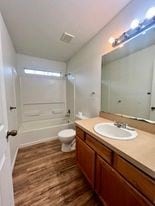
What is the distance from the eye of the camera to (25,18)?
1638mm

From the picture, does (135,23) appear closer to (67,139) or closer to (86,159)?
(86,159)

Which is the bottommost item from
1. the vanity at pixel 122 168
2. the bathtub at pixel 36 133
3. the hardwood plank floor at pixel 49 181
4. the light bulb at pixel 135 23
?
the hardwood plank floor at pixel 49 181

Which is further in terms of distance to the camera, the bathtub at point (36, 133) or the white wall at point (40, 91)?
the white wall at point (40, 91)

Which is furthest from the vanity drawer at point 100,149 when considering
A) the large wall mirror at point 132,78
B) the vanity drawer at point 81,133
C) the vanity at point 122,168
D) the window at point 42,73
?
the window at point 42,73

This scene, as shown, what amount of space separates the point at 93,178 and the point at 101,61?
178 centimetres

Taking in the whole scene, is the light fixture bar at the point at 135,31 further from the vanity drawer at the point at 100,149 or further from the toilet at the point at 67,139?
the toilet at the point at 67,139

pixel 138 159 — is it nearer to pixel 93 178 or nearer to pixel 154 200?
pixel 154 200

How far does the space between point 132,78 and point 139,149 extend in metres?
0.94

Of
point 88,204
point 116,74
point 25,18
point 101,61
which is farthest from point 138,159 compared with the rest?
point 25,18

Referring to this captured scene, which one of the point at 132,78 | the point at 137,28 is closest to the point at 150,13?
the point at 137,28

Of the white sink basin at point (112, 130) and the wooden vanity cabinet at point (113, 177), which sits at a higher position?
the white sink basin at point (112, 130)

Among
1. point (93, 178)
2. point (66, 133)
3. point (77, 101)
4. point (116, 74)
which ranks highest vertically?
point (116, 74)

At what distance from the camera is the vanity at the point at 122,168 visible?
0.71 meters

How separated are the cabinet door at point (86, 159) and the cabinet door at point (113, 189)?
9 cm
